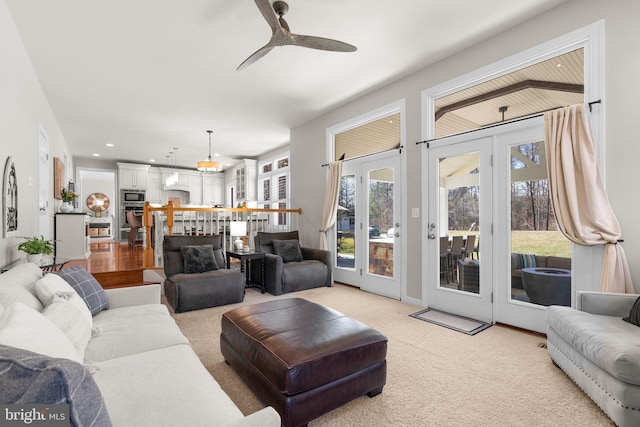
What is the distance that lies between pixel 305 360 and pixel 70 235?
6309 millimetres

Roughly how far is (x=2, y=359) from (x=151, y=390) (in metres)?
0.75

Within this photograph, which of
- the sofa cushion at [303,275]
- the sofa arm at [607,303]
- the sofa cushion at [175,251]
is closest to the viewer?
the sofa arm at [607,303]

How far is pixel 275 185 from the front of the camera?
8734 millimetres

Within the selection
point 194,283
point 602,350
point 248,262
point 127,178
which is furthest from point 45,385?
point 127,178

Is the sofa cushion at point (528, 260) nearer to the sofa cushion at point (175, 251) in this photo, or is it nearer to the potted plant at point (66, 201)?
the sofa cushion at point (175, 251)

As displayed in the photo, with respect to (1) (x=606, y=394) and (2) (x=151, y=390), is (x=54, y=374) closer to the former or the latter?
(2) (x=151, y=390)

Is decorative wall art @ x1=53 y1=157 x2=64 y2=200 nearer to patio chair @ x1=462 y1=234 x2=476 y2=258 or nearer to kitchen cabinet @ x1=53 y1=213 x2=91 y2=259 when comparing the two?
kitchen cabinet @ x1=53 y1=213 x2=91 y2=259

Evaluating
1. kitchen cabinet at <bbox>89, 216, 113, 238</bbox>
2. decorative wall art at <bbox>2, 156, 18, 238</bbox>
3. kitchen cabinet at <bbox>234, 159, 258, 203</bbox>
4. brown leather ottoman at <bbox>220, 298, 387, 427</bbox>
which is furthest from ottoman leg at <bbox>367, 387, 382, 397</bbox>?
kitchen cabinet at <bbox>89, 216, 113, 238</bbox>

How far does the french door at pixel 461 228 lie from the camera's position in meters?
3.50

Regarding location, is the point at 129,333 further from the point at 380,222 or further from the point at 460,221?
the point at 380,222

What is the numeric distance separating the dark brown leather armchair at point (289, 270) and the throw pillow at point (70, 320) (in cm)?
286

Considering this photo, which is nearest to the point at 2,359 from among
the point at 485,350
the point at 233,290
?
the point at 485,350

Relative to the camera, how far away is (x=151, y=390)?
1.32 metres

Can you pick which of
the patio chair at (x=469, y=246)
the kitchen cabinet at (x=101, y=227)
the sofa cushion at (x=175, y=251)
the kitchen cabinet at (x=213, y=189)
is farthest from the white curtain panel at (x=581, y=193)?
the kitchen cabinet at (x=101, y=227)
